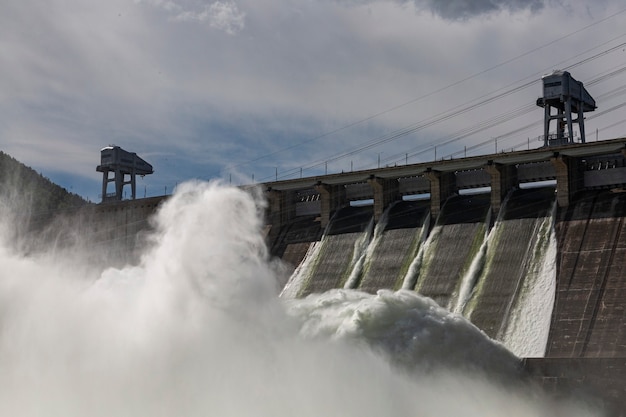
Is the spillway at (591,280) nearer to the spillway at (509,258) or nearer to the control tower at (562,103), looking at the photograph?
the spillway at (509,258)

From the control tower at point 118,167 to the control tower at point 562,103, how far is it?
42.1 metres

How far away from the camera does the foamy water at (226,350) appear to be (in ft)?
112

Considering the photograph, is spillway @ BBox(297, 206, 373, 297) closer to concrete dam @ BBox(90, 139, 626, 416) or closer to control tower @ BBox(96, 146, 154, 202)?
concrete dam @ BBox(90, 139, 626, 416)

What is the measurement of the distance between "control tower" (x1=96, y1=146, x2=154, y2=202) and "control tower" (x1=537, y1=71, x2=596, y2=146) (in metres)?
42.1

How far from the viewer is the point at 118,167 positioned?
3546 inches

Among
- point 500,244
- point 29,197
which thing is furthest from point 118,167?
point 500,244

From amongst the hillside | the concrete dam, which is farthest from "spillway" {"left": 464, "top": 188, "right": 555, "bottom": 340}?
the hillside

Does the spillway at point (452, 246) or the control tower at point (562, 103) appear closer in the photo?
the spillway at point (452, 246)

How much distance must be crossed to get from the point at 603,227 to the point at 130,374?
1107 inches

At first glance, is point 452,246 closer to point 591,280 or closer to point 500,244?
point 500,244

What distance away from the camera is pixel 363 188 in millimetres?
67312

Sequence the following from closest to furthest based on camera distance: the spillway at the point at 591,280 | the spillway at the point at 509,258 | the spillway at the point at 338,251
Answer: the spillway at the point at 591,280 → the spillway at the point at 509,258 → the spillway at the point at 338,251

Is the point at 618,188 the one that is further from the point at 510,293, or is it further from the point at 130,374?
the point at 130,374

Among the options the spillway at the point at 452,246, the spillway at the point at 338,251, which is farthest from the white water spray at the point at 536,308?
the spillway at the point at 338,251
